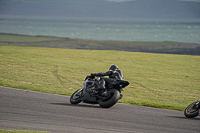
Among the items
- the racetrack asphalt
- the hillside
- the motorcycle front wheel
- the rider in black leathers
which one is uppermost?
the hillside

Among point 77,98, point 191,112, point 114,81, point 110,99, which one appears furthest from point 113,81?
point 191,112

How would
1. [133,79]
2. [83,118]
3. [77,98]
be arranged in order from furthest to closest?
1. [133,79]
2. [77,98]
3. [83,118]

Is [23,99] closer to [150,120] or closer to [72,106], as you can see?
[72,106]

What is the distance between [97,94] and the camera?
1109 cm

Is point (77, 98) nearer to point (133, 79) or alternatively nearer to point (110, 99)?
point (110, 99)

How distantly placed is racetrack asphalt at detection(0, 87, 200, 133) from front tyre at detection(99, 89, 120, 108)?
0.78ft

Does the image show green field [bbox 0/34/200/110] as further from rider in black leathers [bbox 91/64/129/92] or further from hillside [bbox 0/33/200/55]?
hillside [bbox 0/33/200/55]

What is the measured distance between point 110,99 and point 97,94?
2.17 ft

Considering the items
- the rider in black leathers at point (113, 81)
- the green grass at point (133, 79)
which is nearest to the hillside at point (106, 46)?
the green grass at point (133, 79)

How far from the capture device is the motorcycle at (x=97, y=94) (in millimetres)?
10617

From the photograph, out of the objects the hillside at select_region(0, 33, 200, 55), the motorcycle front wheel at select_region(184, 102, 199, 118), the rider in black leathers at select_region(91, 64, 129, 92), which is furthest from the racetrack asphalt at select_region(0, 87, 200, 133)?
the hillside at select_region(0, 33, 200, 55)

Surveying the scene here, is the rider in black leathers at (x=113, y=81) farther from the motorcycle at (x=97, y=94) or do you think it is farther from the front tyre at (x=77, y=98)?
the front tyre at (x=77, y=98)

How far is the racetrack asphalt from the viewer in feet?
26.9

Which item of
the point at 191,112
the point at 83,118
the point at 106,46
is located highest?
the point at 106,46
